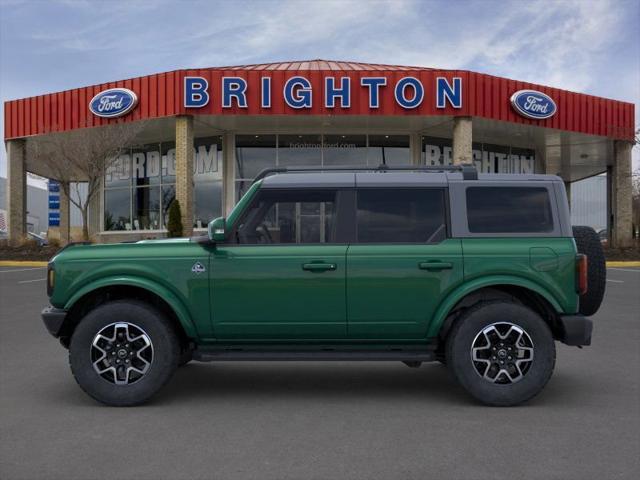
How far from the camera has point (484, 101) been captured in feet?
73.6

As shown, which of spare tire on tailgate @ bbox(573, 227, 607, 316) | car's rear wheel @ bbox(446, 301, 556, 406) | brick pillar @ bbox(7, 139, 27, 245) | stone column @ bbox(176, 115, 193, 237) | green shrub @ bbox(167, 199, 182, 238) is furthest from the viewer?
brick pillar @ bbox(7, 139, 27, 245)

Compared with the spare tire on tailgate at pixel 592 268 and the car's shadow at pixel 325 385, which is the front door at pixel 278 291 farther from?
the spare tire on tailgate at pixel 592 268

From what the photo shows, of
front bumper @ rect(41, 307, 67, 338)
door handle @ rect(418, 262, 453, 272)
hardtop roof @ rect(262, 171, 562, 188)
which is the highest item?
hardtop roof @ rect(262, 171, 562, 188)

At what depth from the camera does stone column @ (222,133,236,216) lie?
86.2ft

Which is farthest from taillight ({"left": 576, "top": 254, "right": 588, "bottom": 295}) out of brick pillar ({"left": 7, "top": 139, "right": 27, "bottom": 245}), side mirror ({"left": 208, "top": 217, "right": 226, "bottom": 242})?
brick pillar ({"left": 7, "top": 139, "right": 27, "bottom": 245})

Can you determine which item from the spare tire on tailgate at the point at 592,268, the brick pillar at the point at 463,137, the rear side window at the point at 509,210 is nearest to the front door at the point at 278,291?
the rear side window at the point at 509,210

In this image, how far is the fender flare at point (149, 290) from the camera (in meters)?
4.84

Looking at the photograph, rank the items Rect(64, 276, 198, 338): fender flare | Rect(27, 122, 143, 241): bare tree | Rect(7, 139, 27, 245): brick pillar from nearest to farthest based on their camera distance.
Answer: Rect(64, 276, 198, 338): fender flare
Rect(27, 122, 143, 241): bare tree
Rect(7, 139, 27, 245): brick pillar

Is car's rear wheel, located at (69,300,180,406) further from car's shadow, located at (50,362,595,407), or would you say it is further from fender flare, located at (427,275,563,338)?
fender flare, located at (427,275,563,338)

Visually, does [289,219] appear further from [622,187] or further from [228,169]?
[622,187]

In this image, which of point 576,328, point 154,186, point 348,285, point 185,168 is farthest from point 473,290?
point 154,186

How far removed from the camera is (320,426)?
4.25 metres

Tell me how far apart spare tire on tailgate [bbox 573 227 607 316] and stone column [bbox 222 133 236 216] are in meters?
21.9

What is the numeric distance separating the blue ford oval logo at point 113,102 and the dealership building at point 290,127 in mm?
45
